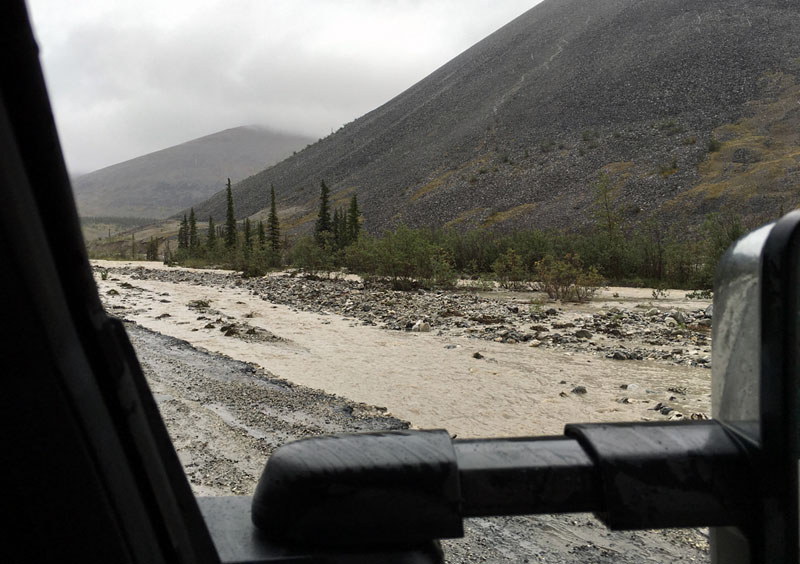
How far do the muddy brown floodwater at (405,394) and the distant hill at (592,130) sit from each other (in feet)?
72.6

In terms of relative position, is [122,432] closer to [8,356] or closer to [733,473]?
[8,356]

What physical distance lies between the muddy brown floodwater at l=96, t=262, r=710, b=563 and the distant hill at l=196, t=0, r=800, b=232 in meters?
22.1

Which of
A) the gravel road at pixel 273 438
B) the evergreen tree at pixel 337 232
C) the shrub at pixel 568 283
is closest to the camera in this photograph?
the gravel road at pixel 273 438

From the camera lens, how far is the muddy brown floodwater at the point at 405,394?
8.18 feet

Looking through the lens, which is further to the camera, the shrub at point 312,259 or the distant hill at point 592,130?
the distant hill at point 592,130

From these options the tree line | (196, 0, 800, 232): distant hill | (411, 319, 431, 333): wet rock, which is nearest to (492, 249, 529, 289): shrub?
the tree line

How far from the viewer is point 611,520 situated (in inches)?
21.0

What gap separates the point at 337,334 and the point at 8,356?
28.5ft

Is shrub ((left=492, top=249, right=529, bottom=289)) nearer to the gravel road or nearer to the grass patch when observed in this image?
the gravel road

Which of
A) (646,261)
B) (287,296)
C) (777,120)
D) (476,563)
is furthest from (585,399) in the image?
(777,120)

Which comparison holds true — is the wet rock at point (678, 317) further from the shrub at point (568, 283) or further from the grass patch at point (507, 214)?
the grass patch at point (507, 214)

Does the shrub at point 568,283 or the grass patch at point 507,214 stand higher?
the grass patch at point 507,214

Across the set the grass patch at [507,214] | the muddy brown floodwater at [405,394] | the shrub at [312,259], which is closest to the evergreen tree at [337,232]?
the shrub at [312,259]

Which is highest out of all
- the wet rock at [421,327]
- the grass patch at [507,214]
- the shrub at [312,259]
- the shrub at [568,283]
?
the grass patch at [507,214]
